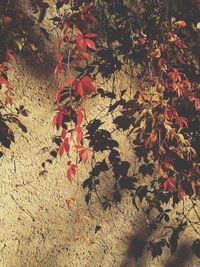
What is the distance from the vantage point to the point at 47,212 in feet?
7.32

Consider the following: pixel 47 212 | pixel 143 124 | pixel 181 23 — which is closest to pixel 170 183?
pixel 143 124

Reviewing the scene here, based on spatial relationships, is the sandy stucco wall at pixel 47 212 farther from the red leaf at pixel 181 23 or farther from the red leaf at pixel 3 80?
the red leaf at pixel 181 23

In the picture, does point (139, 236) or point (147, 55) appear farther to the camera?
point (139, 236)

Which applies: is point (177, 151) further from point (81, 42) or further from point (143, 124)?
point (81, 42)

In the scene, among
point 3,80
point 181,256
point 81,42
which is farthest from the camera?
point 181,256

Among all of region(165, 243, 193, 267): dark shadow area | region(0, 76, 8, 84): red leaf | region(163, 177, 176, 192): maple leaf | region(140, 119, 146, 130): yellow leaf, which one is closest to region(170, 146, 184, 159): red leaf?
region(163, 177, 176, 192): maple leaf

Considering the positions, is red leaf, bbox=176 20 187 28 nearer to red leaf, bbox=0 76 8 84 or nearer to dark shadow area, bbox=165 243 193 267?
red leaf, bbox=0 76 8 84

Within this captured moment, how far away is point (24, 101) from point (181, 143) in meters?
0.93

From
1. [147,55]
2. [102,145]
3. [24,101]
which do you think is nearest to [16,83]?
[24,101]

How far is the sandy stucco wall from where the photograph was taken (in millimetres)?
2148

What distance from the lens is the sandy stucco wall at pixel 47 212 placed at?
215 cm

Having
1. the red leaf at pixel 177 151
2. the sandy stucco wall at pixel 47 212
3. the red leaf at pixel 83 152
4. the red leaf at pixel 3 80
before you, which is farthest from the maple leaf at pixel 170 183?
the red leaf at pixel 3 80

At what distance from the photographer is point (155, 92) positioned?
6.92ft

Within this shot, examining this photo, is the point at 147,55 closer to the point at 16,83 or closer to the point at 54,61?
the point at 54,61
